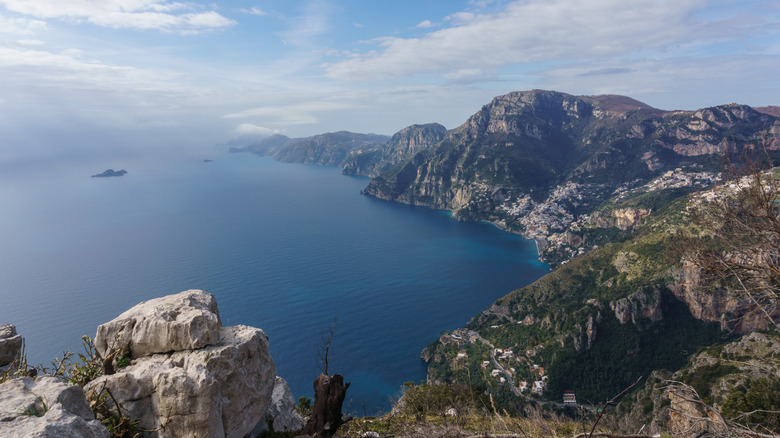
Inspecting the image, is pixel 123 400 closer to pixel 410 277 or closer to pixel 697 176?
pixel 410 277

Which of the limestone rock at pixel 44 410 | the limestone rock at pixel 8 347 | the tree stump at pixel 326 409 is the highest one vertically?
the limestone rock at pixel 44 410

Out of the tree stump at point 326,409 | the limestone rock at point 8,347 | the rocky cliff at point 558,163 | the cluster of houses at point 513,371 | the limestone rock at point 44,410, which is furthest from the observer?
the rocky cliff at point 558,163

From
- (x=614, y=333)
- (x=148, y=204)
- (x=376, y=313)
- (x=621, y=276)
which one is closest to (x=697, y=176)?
(x=621, y=276)

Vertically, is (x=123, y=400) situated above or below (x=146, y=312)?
below

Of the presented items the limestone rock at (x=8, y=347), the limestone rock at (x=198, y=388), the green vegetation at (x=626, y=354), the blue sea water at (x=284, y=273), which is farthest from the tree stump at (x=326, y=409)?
the green vegetation at (x=626, y=354)

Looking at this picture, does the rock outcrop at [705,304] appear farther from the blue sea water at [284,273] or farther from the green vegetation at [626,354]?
the blue sea water at [284,273]

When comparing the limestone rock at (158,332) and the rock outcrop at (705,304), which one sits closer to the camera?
the limestone rock at (158,332)

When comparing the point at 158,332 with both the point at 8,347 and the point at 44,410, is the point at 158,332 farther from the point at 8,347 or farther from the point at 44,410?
the point at 8,347
